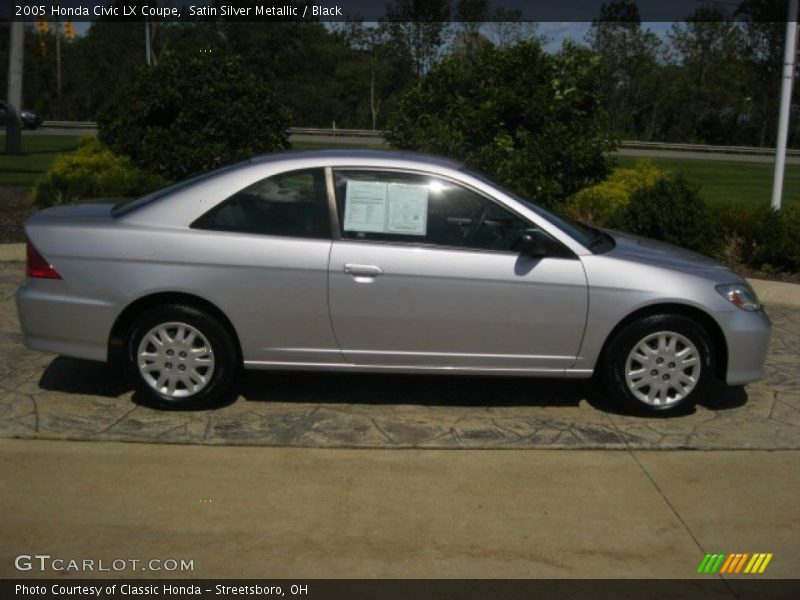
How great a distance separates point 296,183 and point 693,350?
103 inches

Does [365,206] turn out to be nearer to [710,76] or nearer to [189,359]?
[189,359]

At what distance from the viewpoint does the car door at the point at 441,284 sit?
5.89 m

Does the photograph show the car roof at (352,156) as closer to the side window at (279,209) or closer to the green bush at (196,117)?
the side window at (279,209)

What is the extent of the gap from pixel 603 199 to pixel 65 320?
6.75 metres

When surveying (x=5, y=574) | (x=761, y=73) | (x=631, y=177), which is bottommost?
(x=5, y=574)

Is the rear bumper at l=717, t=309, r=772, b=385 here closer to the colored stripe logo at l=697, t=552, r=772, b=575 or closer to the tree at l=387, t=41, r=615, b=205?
the colored stripe logo at l=697, t=552, r=772, b=575

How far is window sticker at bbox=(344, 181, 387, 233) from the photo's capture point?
6.00m

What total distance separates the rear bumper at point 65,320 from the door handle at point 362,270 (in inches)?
55.4

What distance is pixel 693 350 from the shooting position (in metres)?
6.07

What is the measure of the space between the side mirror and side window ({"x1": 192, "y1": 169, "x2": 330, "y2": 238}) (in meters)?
1.15

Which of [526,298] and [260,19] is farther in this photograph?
[260,19]

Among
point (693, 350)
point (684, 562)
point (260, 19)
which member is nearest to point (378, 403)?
point (693, 350)

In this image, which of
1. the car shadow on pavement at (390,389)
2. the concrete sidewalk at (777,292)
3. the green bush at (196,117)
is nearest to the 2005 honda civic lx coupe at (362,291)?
the car shadow on pavement at (390,389)

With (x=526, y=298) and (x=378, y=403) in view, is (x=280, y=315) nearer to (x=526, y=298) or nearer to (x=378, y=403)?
(x=378, y=403)
